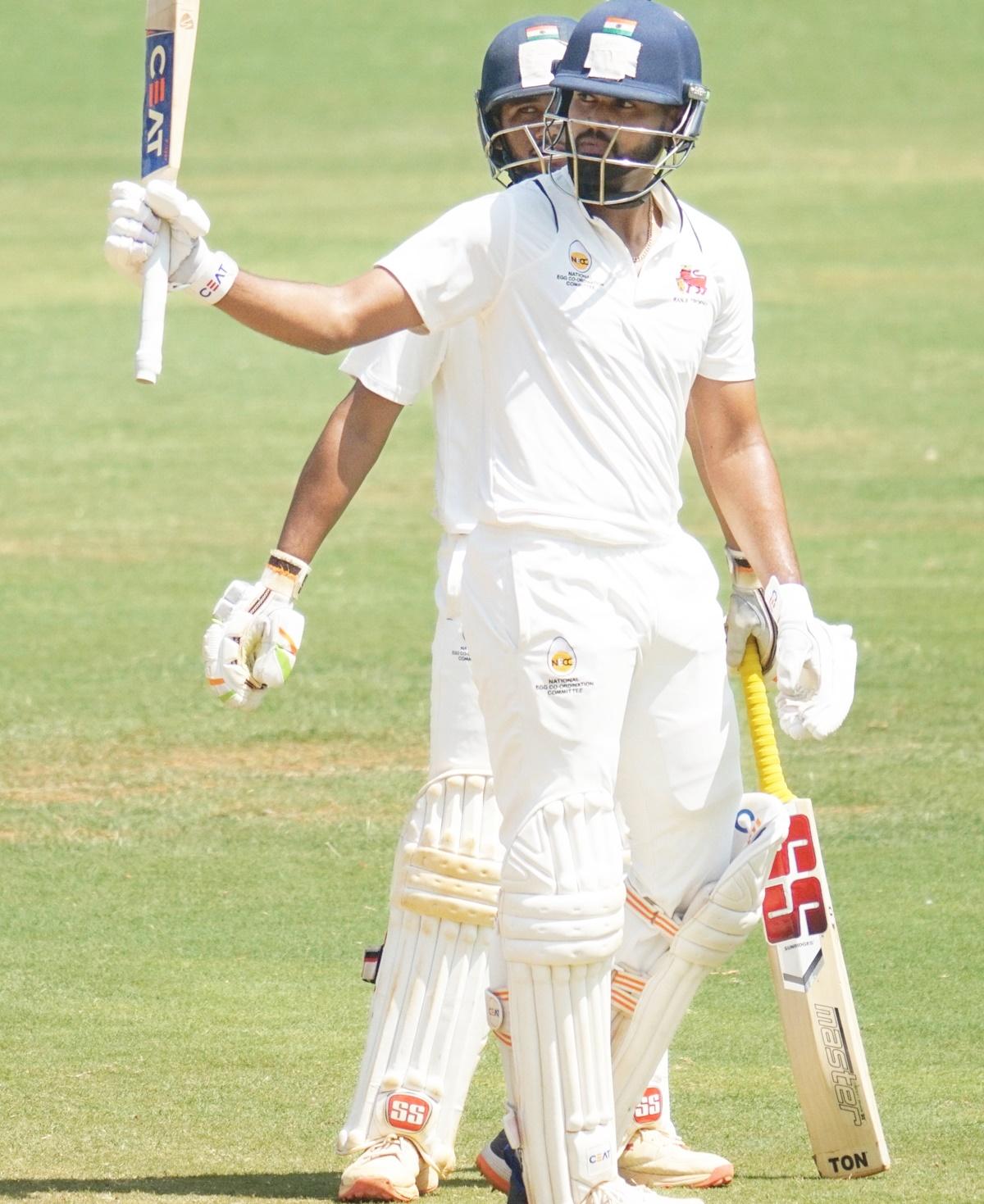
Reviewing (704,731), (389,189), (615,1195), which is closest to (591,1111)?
(615,1195)

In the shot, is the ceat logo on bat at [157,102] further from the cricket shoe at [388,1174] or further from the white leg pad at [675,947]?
the cricket shoe at [388,1174]

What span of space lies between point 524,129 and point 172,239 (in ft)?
4.55

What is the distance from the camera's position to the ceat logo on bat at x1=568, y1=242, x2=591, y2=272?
14.5 ft

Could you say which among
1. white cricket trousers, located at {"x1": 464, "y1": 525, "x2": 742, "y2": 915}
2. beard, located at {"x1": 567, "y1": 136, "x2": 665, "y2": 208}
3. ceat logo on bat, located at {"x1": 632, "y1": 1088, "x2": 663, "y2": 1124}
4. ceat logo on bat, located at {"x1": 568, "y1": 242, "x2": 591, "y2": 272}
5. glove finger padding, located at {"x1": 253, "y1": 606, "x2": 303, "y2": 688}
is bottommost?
ceat logo on bat, located at {"x1": 632, "y1": 1088, "x2": 663, "y2": 1124}

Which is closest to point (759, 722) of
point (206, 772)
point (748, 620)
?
point (748, 620)

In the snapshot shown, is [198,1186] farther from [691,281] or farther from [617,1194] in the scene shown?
[691,281]

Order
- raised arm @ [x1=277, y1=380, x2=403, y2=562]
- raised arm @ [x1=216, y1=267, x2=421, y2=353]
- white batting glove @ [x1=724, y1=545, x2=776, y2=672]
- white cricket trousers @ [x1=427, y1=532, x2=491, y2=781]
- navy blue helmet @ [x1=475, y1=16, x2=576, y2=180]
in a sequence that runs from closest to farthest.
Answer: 1. raised arm @ [x1=216, y1=267, x2=421, y2=353]
2. white batting glove @ [x1=724, y1=545, x2=776, y2=672]
3. white cricket trousers @ [x1=427, y1=532, x2=491, y2=781]
4. raised arm @ [x1=277, y1=380, x2=403, y2=562]
5. navy blue helmet @ [x1=475, y1=16, x2=576, y2=180]

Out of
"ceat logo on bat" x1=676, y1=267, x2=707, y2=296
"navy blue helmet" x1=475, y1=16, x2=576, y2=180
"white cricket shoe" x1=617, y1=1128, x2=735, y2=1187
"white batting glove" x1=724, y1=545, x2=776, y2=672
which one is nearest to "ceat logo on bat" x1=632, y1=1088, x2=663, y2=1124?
"white cricket shoe" x1=617, y1=1128, x2=735, y2=1187

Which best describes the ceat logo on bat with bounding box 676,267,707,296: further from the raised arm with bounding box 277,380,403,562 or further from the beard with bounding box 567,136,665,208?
the raised arm with bounding box 277,380,403,562

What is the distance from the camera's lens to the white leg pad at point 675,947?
4.48m

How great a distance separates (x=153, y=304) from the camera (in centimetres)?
407

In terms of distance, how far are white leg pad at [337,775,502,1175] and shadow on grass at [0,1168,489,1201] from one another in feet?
0.40

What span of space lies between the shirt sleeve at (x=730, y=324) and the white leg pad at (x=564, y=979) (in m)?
0.92

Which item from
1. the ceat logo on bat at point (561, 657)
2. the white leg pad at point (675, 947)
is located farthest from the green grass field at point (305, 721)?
the ceat logo on bat at point (561, 657)
